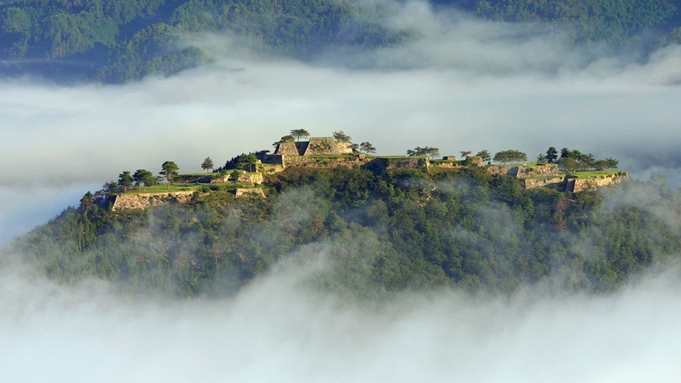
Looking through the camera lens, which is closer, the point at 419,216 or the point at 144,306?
the point at 144,306

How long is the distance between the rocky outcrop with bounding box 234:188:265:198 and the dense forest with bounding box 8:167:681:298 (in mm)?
563

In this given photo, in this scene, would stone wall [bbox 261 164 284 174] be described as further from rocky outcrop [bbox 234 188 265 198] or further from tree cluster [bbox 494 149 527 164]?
tree cluster [bbox 494 149 527 164]

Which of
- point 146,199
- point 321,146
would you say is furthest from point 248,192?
point 321,146

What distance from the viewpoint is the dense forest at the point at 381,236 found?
3519 inches

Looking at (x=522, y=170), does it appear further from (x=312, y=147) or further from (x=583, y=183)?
(x=312, y=147)

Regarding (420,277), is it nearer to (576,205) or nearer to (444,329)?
(444,329)

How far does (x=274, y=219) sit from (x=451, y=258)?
13716 millimetres

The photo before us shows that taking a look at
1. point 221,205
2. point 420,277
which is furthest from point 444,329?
point 221,205

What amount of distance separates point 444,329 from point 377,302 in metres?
5.82

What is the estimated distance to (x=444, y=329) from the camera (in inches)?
3716

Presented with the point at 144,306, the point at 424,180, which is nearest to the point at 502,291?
the point at 424,180

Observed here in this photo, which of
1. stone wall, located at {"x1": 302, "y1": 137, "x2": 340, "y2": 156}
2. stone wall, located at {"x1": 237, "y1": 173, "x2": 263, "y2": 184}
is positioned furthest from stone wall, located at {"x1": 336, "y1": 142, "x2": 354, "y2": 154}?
stone wall, located at {"x1": 237, "y1": 173, "x2": 263, "y2": 184}

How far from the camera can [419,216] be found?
97.0 metres

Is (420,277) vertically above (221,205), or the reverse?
(221,205)
